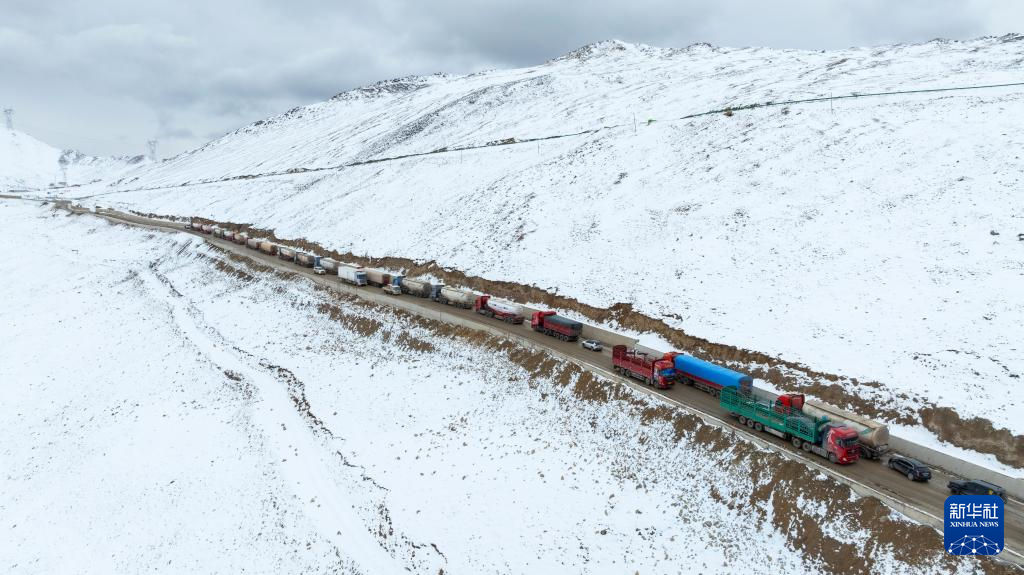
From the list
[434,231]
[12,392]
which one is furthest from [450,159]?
[12,392]

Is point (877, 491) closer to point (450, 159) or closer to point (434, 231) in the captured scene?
point (434, 231)

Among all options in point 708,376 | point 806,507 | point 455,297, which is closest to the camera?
point 806,507

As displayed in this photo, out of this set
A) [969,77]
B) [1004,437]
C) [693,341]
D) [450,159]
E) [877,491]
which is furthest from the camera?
[450,159]

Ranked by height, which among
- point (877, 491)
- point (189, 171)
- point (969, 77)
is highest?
point (969, 77)

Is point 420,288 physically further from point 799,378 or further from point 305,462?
point 799,378

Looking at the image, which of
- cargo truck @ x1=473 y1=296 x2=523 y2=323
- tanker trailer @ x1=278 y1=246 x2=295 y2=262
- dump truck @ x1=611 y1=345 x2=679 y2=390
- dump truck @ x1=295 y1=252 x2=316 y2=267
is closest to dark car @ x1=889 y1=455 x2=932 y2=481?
dump truck @ x1=611 y1=345 x2=679 y2=390

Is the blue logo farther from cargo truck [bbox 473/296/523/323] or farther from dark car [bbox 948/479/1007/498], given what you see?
cargo truck [bbox 473/296/523/323]

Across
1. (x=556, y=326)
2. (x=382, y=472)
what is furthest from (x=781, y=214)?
(x=382, y=472)
